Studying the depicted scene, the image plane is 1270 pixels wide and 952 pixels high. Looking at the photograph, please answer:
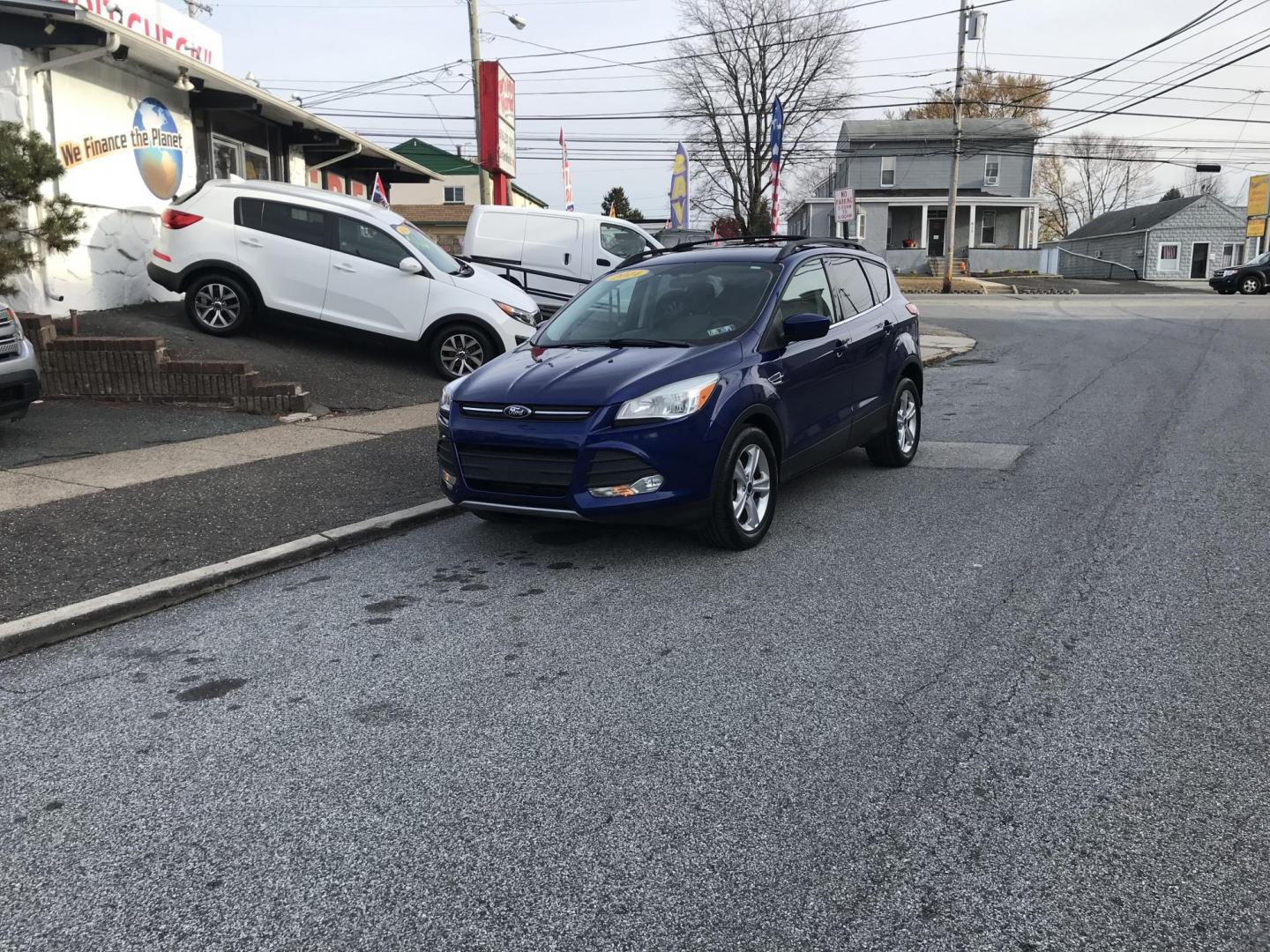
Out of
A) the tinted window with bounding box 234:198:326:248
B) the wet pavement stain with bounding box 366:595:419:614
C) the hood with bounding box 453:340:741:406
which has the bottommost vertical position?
the wet pavement stain with bounding box 366:595:419:614

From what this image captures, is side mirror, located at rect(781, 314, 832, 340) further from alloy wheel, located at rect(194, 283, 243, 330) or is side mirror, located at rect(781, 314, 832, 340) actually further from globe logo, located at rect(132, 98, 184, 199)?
globe logo, located at rect(132, 98, 184, 199)

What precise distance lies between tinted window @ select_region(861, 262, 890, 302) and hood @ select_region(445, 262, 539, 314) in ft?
17.7

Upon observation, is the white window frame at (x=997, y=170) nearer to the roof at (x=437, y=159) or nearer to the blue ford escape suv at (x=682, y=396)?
the roof at (x=437, y=159)

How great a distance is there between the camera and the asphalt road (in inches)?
105

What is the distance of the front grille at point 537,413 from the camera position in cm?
559

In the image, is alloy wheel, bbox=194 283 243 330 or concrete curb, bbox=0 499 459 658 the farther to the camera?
alloy wheel, bbox=194 283 243 330

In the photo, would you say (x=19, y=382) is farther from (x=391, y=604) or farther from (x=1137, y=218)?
(x=1137, y=218)

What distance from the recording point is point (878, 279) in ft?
27.1

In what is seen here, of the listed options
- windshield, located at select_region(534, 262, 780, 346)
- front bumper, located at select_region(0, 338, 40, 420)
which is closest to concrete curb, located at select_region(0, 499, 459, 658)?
windshield, located at select_region(534, 262, 780, 346)

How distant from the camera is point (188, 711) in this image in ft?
13.0

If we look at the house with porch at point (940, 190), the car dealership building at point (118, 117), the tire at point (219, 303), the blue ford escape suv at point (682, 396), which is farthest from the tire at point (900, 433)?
the house with porch at point (940, 190)

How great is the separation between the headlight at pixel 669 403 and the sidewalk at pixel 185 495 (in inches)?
89.1

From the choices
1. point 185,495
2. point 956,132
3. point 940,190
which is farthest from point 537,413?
point 940,190

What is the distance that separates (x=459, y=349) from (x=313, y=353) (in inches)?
74.9
